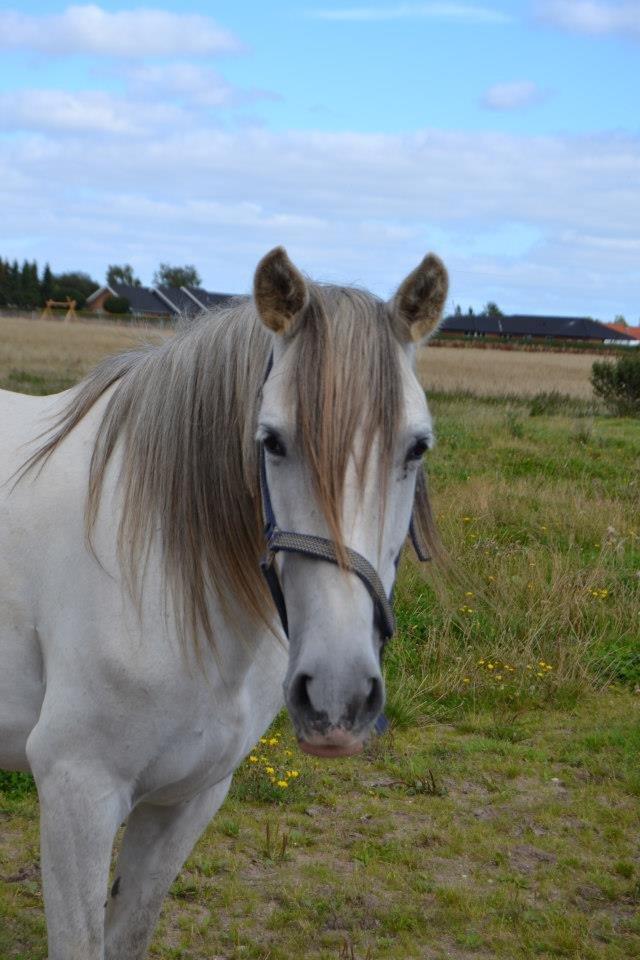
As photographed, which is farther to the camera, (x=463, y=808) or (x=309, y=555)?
(x=463, y=808)

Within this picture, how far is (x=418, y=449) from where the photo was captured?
192cm

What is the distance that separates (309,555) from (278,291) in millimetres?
553

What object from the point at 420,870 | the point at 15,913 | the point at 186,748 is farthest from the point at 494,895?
the point at 186,748

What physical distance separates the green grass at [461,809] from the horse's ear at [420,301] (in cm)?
79

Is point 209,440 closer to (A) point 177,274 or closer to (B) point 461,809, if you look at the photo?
(B) point 461,809

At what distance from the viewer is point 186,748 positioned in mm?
2156

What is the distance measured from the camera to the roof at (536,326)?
→ 7281 centimetres

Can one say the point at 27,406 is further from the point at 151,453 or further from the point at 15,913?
the point at 15,913

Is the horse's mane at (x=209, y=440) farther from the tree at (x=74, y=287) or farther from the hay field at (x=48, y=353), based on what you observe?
the tree at (x=74, y=287)

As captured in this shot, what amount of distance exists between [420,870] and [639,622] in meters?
2.93

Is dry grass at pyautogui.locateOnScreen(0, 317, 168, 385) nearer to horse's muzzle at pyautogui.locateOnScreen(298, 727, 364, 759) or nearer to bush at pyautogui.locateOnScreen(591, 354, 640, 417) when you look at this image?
bush at pyautogui.locateOnScreen(591, 354, 640, 417)

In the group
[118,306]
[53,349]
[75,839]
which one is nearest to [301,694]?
[75,839]

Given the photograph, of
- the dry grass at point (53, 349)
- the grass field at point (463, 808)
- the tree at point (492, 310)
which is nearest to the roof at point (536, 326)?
the tree at point (492, 310)

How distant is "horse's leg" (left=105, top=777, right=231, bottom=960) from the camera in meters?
2.48
